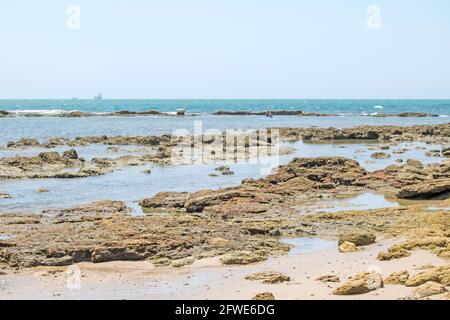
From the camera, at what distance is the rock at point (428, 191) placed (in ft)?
69.3

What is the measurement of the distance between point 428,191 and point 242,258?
10.2m

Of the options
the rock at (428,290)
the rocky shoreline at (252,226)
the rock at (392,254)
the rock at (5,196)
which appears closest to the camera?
the rock at (428,290)

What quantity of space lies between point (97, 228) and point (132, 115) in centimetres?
9258

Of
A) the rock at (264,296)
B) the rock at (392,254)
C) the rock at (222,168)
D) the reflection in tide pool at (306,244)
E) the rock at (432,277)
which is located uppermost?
the rock at (432,277)

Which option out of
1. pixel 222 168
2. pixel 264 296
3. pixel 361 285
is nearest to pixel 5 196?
pixel 222 168

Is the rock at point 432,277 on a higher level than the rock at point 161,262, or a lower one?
higher

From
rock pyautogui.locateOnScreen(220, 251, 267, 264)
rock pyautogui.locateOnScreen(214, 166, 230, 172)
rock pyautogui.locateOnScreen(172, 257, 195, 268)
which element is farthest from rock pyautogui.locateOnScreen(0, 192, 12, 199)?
rock pyautogui.locateOnScreen(220, 251, 267, 264)

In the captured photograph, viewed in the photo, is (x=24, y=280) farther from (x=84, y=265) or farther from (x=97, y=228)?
(x=97, y=228)

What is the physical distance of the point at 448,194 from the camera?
2103cm

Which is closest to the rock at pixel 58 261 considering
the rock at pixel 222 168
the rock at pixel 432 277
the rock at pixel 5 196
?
the rock at pixel 432 277

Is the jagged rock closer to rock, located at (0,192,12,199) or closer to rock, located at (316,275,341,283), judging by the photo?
rock, located at (316,275,341,283)

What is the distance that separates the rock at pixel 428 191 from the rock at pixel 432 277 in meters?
11.1

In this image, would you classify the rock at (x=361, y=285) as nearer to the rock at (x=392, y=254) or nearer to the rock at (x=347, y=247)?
the rock at (x=392, y=254)

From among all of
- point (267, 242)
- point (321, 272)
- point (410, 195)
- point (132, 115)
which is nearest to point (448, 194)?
point (410, 195)
